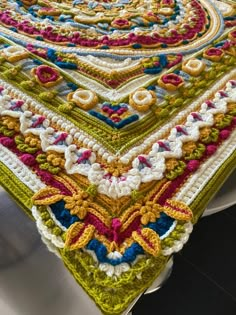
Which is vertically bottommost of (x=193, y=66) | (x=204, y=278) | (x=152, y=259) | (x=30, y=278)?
(x=204, y=278)

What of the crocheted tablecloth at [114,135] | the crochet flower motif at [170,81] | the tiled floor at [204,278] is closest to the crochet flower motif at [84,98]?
the crocheted tablecloth at [114,135]

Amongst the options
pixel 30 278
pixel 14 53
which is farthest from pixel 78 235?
pixel 14 53

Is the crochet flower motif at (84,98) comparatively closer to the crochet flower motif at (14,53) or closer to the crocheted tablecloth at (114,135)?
the crocheted tablecloth at (114,135)

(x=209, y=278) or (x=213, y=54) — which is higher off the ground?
(x=213, y=54)

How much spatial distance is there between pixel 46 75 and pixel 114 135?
0.17 m

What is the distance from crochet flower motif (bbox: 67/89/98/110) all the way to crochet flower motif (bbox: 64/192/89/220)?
0.16 m

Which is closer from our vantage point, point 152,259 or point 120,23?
point 152,259

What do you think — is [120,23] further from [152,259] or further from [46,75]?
[152,259]

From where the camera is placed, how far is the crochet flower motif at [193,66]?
2.44 feet

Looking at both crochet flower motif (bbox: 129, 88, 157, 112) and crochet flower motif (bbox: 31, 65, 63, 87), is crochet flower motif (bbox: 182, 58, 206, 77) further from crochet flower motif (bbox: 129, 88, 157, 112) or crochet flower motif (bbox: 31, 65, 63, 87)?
crochet flower motif (bbox: 31, 65, 63, 87)

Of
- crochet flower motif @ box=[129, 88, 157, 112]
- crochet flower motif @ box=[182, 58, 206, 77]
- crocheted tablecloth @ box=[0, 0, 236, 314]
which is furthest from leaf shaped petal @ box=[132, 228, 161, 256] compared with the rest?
crochet flower motif @ box=[182, 58, 206, 77]

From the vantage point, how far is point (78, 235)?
0.51 metres

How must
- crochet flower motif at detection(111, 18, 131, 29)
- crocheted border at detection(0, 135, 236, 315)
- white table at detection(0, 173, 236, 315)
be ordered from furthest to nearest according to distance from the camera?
crochet flower motif at detection(111, 18, 131, 29) → white table at detection(0, 173, 236, 315) → crocheted border at detection(0, 135, 236, 315)

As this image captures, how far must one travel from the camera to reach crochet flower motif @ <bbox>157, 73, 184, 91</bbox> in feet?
2.31
